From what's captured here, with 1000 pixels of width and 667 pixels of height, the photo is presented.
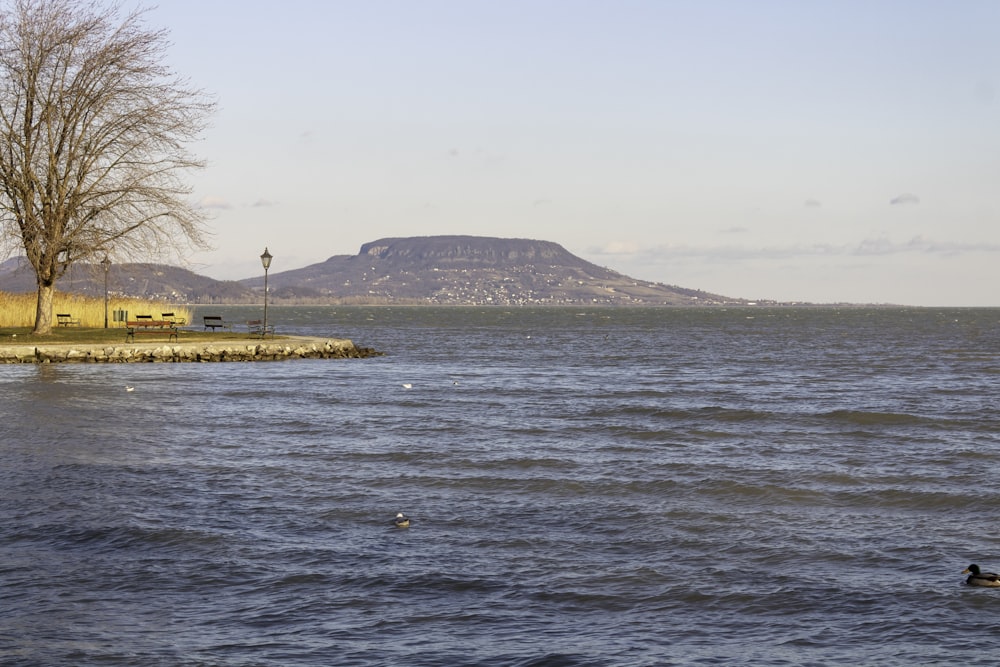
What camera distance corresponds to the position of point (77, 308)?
2414 inches

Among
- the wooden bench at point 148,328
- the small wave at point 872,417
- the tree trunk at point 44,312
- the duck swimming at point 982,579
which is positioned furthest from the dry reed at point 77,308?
the duck swimming at point 982,579

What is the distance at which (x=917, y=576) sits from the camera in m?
12.6

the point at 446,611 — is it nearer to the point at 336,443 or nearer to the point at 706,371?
the point at 336,443

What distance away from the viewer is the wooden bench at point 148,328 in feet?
168

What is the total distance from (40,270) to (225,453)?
2892cm

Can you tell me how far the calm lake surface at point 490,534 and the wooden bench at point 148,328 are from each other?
19.5m

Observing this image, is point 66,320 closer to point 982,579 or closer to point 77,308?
point 77,308

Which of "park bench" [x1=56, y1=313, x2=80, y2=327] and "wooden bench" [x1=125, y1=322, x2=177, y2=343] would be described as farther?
"park bench" [x1=56, y1=313, x2=80, y2=327]

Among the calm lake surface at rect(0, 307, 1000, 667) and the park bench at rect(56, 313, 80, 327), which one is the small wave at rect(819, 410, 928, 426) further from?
the park bench at rect(56, 313, 80, 327)

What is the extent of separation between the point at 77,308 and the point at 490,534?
5203 centimetres

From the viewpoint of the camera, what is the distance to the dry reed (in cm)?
5734

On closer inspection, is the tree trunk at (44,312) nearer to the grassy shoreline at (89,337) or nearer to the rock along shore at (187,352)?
the grassy shoreline at (89,337)

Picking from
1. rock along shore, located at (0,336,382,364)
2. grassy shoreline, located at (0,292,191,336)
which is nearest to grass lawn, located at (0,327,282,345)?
rock along shore, located at (0,336,382,364)

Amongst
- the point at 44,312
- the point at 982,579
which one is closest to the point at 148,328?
the point at 44,312
